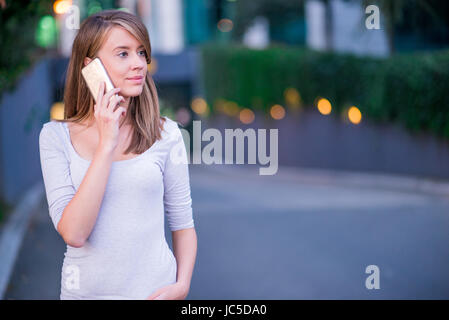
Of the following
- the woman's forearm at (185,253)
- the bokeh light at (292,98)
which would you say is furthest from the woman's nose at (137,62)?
the bokeh light at (292,98)

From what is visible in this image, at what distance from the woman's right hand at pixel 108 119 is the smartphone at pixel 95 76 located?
0.16ft

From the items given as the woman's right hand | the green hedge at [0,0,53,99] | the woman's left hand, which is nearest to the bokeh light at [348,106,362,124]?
the green hedge at [0,0,53,99]

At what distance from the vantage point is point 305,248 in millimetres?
8477

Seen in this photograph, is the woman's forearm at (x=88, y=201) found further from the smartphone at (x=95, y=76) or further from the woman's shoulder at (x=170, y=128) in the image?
the woman's shoulder at (x=170, y=128)

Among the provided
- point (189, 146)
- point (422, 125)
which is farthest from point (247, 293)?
point (189, 146)

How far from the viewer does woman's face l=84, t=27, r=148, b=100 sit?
6.52ft

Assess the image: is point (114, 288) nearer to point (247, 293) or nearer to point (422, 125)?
point (247, 293)

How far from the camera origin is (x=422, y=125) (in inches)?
608

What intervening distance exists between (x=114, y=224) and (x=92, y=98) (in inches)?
17.2

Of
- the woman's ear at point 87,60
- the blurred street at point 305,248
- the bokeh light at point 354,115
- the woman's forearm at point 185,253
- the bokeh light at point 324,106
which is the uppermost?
the bokeh light at point 324,106

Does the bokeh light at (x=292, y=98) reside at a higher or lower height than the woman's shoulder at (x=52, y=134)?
higher

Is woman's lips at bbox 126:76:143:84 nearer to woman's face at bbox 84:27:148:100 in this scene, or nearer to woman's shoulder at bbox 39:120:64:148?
woman's face at bbox 84:27:148:100

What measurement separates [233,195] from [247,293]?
862cm

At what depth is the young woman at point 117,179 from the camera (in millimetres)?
1990
